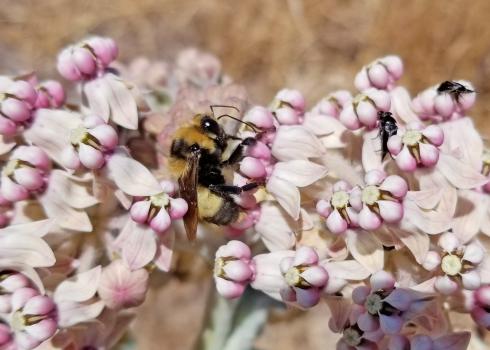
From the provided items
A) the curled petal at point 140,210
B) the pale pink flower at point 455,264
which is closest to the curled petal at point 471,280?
the pale pink flower at point 455,264

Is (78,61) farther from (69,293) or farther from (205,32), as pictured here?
(205,32)

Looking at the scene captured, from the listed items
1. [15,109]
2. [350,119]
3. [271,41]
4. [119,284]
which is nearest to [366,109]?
[350,119]

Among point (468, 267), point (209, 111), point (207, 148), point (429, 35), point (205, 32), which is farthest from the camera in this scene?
point (205, 32)

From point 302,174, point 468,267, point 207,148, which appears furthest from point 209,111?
point 468,267

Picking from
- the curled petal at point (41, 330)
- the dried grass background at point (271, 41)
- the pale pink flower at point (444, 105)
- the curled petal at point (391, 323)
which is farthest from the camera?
the dried grass background at point (271, 41)

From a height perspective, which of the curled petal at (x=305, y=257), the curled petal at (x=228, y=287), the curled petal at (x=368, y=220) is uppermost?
the curled petal at (x=368, y=220)

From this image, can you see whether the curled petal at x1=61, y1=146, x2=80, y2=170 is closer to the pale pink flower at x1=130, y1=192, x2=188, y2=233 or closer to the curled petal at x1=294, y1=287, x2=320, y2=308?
the pale pink flower at x1=130, y1=192, x2=188, y2=233

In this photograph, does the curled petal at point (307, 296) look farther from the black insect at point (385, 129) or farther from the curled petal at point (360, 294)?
the black insect at point (385, 129)
